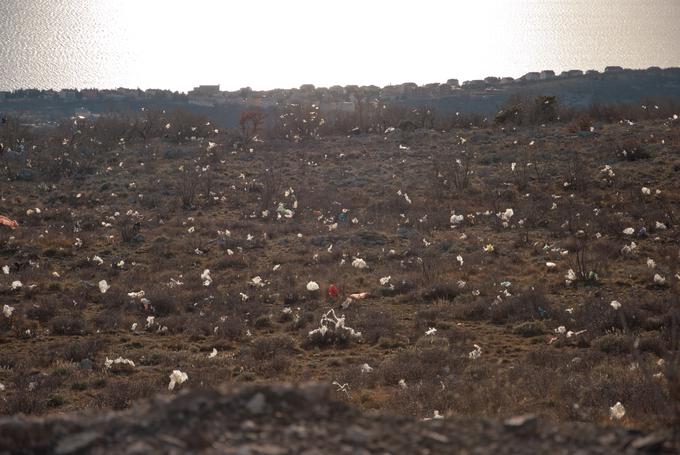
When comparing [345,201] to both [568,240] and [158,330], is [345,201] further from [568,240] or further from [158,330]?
[158,330]

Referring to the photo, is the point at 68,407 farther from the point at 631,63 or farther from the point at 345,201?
the point at 631,63

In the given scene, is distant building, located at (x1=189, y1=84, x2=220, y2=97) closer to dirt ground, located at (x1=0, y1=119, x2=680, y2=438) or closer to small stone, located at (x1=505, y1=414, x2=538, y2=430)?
dirt ground, located at (x1=0, y1=119, x2=680, y2=438)

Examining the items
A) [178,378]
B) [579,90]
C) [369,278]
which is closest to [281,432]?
[178,378]

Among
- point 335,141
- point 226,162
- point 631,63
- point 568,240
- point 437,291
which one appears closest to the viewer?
point 437,291

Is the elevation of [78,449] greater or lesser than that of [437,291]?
greater

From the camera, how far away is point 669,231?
13367 millimetres

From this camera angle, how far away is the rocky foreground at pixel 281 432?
121 inches

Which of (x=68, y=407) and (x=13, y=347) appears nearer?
(x=68, y=407)

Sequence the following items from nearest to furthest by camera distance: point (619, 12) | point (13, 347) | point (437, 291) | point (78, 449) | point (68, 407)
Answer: point (78, 449) → point (68, 407) → point (13, 347) → point (437, 291) → point (619, 12)

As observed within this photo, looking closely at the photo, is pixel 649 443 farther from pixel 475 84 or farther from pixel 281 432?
pixel 475 84

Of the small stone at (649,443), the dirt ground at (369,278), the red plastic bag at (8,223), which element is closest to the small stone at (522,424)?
the small stone at (649,443)

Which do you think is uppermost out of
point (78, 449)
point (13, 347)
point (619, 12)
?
point (619, 12)

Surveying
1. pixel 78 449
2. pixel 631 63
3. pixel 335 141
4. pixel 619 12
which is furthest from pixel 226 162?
pixel 619 12

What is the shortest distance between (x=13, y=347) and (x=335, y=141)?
17.4 metres
